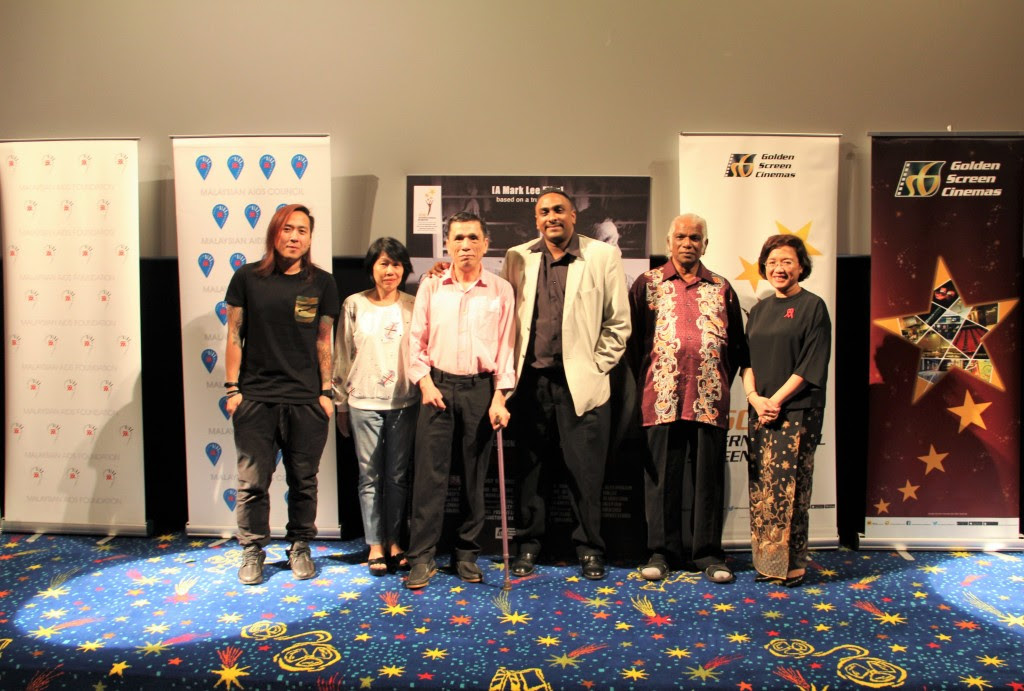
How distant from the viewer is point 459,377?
3.61 metres

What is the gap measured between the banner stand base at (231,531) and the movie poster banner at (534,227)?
2.16ft

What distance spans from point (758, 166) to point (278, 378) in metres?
2.69

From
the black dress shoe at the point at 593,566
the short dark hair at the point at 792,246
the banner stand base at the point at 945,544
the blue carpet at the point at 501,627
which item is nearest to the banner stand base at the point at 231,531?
A: the blue carpet at the point at 501,627

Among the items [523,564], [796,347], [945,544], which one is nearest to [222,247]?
[523,564]

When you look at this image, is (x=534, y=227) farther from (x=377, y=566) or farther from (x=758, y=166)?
(x=377, y=566)

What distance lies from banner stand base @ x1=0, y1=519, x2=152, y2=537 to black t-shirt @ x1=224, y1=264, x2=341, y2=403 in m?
1.30

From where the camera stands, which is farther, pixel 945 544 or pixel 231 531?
pixel 231 531

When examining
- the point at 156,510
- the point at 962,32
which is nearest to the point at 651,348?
the point at 962,32

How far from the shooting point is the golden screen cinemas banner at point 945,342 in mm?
4168

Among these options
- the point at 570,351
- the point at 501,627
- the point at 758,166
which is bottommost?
the point at 501,627

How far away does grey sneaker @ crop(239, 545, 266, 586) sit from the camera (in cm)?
365

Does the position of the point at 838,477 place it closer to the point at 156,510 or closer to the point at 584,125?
the point at 584,125

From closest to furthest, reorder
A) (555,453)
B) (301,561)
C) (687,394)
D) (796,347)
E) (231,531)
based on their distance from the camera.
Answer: (796,347) < (687,394) < (301,561) < (555,453) < (231,531)

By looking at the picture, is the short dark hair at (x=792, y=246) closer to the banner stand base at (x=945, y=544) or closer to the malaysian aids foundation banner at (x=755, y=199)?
the malaysian aids foundation banner at (x=755, y=199)
